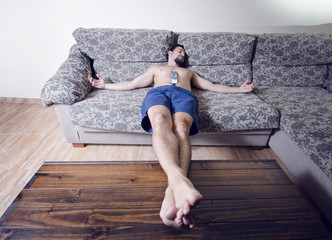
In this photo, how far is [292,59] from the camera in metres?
1.94

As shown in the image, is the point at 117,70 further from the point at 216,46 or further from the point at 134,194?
the point at 134,194

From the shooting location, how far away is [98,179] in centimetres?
95

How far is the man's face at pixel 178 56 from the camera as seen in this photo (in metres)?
1.76

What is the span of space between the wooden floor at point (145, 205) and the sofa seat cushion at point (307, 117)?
350mm

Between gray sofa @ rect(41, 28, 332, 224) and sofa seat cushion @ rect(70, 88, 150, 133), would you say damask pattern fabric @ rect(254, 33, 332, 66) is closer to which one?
gray sofa @ rect(41, 28, 332, 224)

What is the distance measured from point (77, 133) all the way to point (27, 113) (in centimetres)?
113

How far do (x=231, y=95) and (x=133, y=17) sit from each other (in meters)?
1.37

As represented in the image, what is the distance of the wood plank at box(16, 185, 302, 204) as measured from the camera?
845 mm

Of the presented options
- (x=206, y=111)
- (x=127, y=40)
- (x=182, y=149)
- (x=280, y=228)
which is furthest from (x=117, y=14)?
(x=280, y=228)

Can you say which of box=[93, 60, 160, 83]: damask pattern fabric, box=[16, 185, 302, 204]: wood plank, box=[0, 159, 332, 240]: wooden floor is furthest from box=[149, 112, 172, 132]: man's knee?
box=[93, 60, 160, 83]: damask pattern fabric

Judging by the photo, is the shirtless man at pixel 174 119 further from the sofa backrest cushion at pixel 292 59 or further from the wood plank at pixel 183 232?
the sofa backrest cushion at pixel 292 59

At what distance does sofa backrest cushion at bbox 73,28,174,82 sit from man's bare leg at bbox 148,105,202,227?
80cm

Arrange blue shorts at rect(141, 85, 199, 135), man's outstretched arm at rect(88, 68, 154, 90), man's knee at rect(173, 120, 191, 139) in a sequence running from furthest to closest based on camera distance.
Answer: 1. man's outstretched arm at rect(88, 68, 154, 90)
2. blue shorts at rect(141, 85, 199, 135)
3. man's knee at rect(173, 120, 191, 139)

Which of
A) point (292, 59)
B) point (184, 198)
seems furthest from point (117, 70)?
point (292, 59)
